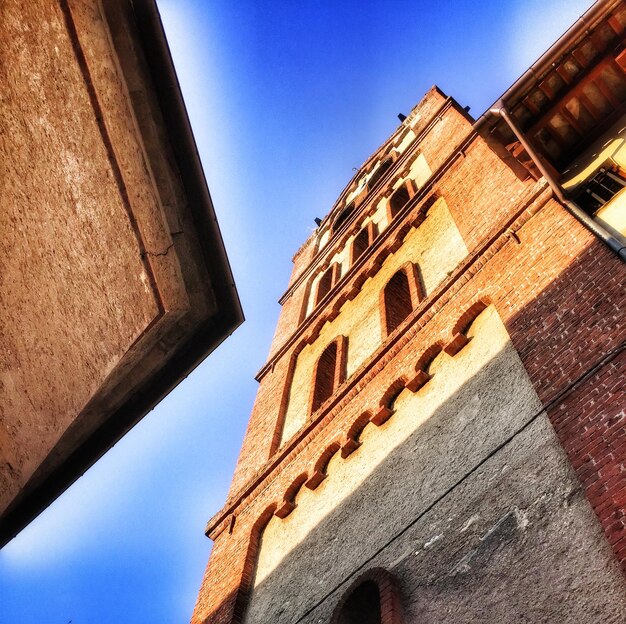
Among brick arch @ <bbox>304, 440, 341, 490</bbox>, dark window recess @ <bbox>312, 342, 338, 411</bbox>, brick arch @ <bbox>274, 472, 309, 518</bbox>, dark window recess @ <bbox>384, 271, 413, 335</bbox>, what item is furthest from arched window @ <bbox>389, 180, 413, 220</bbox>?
brick arch @ <bbox>274, 472, 309, 518</bbox>

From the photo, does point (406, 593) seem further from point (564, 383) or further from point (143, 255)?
point (143, 255)

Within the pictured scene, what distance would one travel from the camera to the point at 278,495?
21.2 feet

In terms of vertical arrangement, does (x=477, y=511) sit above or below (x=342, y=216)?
below

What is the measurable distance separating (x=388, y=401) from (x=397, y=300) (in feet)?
9.51

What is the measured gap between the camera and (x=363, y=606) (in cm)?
442

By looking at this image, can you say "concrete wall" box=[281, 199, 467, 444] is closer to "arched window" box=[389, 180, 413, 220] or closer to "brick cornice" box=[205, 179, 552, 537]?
"brick cornice" box=[205, 179, 552, 537]

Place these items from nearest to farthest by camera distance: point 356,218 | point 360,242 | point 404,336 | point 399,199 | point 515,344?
point 515,344
point 404,336
point 399,199
point 360,242
point 356,218

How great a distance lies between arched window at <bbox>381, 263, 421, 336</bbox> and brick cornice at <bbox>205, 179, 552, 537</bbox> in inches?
36.3

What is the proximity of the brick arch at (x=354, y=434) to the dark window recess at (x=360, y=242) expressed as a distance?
6964mm

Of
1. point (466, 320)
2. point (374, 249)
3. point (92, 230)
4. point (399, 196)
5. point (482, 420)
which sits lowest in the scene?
point (92, 230)

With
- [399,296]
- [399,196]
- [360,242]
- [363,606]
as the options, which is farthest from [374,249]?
[363,606]

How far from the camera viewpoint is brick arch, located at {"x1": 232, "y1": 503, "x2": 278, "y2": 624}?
18.1 ft

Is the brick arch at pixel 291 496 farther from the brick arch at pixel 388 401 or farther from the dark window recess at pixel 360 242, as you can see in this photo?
the dark window recess at pixel 360 242

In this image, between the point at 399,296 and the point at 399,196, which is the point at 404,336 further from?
the point at 399,196
